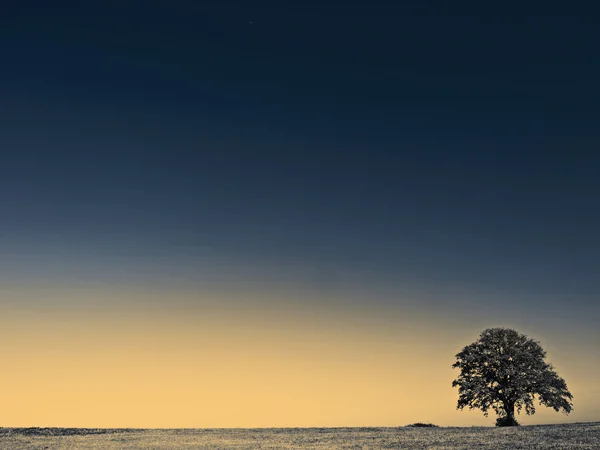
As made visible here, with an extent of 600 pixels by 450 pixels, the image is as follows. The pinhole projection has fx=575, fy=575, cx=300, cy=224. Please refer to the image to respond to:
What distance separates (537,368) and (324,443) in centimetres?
3115

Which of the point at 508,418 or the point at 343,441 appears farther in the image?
the point at 508,418

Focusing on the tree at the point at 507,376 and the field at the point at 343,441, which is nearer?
the field at the point at 343,441

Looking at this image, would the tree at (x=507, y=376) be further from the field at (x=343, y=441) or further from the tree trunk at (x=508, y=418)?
the field at (x=343, y=441)

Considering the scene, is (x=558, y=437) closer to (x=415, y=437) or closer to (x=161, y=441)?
(x=415, y=437)

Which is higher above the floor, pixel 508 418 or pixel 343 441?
pixel 508 418

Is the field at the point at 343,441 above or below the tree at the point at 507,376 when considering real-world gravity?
below

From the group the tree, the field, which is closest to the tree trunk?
the tree

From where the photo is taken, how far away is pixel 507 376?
61.6 m

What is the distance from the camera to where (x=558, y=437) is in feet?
128

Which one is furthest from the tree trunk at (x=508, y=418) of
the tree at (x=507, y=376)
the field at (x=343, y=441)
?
the field at (x=343, y=441)

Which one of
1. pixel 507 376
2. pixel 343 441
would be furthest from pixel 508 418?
pixel 343 441

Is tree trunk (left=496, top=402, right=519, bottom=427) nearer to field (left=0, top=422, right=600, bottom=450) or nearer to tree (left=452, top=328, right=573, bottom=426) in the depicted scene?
tree (left=452, top=328, right=573, bottom=426)

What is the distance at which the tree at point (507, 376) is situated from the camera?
2386 inches

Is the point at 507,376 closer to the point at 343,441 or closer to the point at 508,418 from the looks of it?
the point at 508,418
